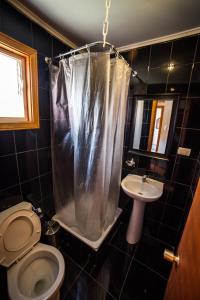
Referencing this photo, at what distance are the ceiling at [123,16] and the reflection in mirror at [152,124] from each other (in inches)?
27.9

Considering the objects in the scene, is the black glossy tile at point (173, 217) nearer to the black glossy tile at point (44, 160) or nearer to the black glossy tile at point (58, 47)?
the black glossy tile at point (44, 160)

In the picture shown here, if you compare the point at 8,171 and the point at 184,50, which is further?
the point at 184,50

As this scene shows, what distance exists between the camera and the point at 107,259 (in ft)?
5.35

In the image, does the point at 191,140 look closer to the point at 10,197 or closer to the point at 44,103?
the point at 44,103

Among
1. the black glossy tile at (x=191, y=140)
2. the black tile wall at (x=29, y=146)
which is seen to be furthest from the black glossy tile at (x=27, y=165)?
the black glossy tile at (x=191, y=140)

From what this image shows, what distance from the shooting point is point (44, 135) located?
65.7 inches

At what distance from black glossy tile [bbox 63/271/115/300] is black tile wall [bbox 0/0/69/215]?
842 mm

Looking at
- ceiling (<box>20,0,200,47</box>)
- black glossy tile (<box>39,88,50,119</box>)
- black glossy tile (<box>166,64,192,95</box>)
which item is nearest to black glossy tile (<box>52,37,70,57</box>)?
ceiling (<box>20,0,200,47</box>)

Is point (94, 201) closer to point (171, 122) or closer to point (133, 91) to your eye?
point (171, 122)

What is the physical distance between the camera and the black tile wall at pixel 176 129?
57.8 inches

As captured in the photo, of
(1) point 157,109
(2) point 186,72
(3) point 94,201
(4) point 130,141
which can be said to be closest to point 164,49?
(2) point 186,72

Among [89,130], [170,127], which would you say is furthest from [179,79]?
[89,130]

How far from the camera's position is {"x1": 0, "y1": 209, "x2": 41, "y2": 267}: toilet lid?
3.74ft

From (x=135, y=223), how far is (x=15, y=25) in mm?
2475
